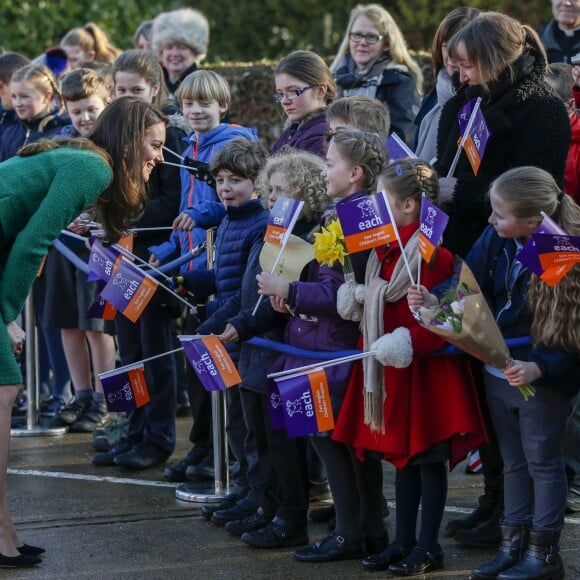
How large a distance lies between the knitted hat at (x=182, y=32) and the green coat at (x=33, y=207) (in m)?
3.51

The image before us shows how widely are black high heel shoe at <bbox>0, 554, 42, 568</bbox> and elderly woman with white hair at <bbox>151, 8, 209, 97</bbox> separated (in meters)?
4.16

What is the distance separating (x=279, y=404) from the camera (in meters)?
5.41

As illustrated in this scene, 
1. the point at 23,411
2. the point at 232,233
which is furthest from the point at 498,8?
the point at 232,233

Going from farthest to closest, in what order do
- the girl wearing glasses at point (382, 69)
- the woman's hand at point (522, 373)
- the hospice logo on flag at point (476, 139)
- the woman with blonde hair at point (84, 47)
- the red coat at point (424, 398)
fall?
the woman with blonde hair at point (84, 47)
the girl wearing glasses at point (382, 69)
the hospice logo on flag at point (476, 139)
the red coat at point (424, 398)
the woman's hand at point (522, 373)

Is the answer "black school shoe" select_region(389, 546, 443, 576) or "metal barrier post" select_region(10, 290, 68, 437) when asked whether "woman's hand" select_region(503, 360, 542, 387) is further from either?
"metal barrier post" select_region(10, 290, 68, 437)

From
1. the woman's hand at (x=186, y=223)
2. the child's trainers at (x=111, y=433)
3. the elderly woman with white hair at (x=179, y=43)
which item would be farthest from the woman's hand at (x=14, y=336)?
the elderly woman with white hair at (x=179, y=43)

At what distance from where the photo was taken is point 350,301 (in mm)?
5180

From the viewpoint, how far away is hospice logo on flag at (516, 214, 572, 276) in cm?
455

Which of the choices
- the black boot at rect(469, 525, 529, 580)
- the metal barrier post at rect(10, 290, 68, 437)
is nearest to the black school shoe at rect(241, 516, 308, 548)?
the black boot at rect(469, 525, 529, 580)

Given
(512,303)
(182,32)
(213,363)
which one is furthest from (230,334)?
(182,32)

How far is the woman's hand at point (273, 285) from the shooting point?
17.2 ft

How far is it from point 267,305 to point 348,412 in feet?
2.13

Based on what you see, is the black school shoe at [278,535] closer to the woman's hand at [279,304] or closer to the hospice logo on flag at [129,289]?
the woman's hand at [279,304]

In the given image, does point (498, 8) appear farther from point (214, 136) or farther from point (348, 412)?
point (348, 412)
